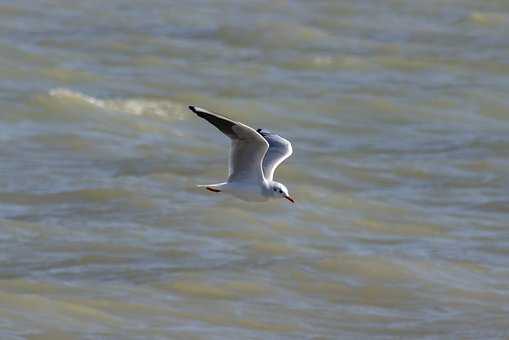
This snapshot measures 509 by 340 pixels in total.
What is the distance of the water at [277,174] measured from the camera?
15.6m

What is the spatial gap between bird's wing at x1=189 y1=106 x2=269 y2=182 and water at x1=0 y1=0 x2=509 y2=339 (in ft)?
6.23

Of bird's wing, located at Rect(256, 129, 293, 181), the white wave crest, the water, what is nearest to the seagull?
bird's wing, located at Rect(256, 129, 293, 181)

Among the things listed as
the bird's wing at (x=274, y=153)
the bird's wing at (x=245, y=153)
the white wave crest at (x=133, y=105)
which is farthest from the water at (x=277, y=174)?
the bird's wing at (x=245, y=153)

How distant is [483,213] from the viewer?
19672 mm

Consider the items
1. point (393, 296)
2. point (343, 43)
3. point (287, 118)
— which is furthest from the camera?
point (343, 43)

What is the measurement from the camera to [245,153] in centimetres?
1324

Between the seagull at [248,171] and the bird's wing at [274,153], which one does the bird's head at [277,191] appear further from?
the bird's wing at [274,153]

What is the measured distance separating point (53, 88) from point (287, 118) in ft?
12.2

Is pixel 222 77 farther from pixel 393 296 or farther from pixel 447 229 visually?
pixel 393 296

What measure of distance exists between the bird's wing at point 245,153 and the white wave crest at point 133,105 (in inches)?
419

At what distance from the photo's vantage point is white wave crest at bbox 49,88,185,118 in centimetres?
2399

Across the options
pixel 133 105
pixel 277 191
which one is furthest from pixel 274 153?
pixel 133 105

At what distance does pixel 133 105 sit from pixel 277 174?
14.0 ft

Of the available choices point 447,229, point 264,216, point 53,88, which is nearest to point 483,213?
point 447,229
